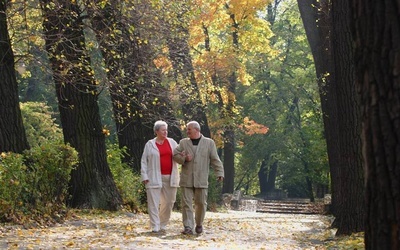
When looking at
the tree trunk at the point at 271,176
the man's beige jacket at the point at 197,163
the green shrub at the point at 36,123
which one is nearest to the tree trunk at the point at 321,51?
the man's beige jacket at the point at 197,163

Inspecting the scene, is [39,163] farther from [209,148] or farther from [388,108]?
[388,108]

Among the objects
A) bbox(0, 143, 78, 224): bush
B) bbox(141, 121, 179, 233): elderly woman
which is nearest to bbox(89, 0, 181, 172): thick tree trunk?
bbox(0, 143, 78, 224): bush

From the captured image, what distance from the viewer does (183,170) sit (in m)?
13.5

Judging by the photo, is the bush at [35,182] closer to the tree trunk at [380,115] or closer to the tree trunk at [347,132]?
the tree trunk at [347,132]

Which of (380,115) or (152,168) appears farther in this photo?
(152,168)

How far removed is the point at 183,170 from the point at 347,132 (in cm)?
295

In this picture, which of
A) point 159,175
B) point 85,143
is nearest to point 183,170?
point 159,175

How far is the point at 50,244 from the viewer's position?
10.4 m

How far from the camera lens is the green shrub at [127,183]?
20.5 m

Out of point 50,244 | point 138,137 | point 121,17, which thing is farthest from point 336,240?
point 138,137

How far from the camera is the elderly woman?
1333cm

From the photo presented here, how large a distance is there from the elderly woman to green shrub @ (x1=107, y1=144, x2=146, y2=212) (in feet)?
21.4

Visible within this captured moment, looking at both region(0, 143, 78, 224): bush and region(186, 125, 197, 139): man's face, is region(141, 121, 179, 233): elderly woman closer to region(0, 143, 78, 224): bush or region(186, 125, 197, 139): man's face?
region(186, 125, 197, 139): man's face

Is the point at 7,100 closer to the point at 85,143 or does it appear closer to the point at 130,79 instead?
the point at 85,143
